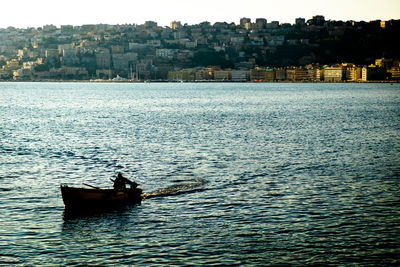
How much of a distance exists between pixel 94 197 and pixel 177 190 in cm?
487

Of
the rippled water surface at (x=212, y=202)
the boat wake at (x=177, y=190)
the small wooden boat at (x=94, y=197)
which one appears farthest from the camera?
the boat wake at (x=177, y=190)

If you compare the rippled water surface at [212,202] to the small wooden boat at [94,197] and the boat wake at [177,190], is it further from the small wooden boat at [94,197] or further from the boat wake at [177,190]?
the small wooden boat at [94,197]

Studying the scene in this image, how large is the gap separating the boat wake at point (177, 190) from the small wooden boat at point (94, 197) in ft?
5.28

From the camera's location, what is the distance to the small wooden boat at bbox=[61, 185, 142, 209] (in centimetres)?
2297

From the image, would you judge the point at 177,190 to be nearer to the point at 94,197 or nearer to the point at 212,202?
the point at 212,202

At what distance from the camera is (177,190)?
2697cm

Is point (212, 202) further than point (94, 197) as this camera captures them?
Yes

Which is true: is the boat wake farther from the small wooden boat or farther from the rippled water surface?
the small wooden boat

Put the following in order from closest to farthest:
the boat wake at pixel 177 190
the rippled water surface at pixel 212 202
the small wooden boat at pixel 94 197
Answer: the rippled water surface at pixel 212 202 → the small wooden boat at pixel 94 197 → the boat wake at pixel 177 190

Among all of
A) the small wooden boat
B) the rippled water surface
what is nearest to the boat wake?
the rippled water surface

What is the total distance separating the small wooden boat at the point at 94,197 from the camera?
2297 centimetres

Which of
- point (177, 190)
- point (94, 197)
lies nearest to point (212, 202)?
point (177, 190)

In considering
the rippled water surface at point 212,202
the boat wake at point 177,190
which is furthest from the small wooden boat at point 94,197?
the boat wake at point 177,190

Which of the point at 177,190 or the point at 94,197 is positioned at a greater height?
the point at 94,197
